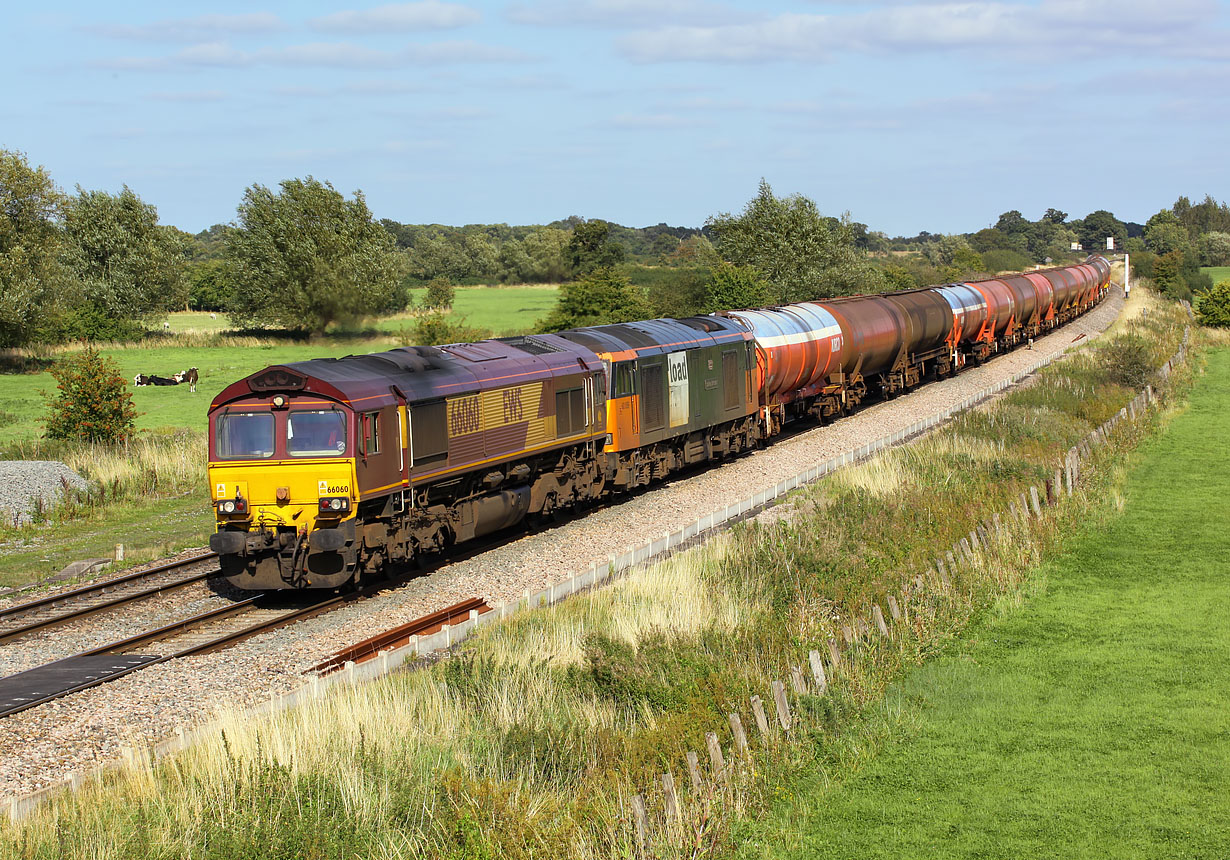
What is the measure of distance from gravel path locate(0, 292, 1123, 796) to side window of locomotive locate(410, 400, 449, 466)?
211 centimetres

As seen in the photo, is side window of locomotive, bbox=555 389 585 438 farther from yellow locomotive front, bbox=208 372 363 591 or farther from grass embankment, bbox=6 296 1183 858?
yellow locomotive front, bbox=208 372 363 591

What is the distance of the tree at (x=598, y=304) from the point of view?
5128 cm

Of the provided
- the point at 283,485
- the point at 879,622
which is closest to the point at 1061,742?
the point at 879,622

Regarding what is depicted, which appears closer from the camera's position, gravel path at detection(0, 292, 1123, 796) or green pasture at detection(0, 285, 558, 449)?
gravel path at detection(0, 292, 1123, 796)

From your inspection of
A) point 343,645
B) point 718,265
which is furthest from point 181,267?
point 343,645

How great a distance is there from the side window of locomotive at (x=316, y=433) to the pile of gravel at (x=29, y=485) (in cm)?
1155

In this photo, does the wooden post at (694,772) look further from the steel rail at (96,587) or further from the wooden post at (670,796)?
the steel rail at (96,587)

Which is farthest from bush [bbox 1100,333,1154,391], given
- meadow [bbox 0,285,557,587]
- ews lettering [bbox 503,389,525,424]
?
meadow [bbox 0,285,557,587]

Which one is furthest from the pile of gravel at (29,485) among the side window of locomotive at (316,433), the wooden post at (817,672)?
the wooden post at (817,672)

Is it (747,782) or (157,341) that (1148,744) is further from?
(157,341)

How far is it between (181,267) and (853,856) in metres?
77.7

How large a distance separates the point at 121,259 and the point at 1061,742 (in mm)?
74141

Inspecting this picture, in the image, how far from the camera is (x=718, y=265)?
64875 mm

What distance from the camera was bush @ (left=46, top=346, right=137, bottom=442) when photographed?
32.1 metres
